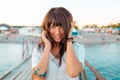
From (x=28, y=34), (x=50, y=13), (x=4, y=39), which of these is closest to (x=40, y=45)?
(x=50, y=13)

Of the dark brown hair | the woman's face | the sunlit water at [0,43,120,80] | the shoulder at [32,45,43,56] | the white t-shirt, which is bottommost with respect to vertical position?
the sunlit water at [0,43,120,80]

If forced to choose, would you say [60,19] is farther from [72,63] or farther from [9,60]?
[9,60]

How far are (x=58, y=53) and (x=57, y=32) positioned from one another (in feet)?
0.47

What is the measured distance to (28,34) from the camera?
45.4 meters

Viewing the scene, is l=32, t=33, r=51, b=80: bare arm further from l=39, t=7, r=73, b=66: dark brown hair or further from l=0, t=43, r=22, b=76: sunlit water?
l=0, t=43, r=22, b=76: sunlit water

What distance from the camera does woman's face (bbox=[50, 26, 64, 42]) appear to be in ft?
5.40

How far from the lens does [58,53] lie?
1.67 m

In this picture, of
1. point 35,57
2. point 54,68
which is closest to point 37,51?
point 35,57

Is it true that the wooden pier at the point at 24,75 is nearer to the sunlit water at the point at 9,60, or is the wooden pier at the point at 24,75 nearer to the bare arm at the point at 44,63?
the bare arm at the point at 44,63

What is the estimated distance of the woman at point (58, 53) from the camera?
1.62m

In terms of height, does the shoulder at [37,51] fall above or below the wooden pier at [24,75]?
above

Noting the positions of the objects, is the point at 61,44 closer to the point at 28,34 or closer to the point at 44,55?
the point at 44,55

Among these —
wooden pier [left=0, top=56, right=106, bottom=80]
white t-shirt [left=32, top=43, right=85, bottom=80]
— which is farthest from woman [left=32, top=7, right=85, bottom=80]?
wooden pier [left=0, top=56, right=106, bottom=80]

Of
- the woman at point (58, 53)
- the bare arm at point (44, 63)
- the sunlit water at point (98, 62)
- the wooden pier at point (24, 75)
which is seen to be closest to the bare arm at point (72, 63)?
A: the woman at point (58, 53)
